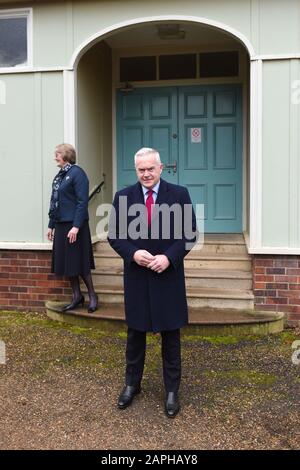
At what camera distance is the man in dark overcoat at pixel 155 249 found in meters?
3.49

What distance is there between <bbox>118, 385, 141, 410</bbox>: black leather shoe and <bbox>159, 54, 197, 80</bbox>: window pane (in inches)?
197

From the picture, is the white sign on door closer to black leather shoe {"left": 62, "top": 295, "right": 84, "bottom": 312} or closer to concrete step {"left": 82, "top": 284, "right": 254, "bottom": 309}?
concrete step {"left": 82, "top": 284, "right": 254, "bottom": 309}

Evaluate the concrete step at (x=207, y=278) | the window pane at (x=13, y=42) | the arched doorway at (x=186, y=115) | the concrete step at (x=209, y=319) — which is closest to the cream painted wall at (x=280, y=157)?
the concrete step at (x=207, y=278)

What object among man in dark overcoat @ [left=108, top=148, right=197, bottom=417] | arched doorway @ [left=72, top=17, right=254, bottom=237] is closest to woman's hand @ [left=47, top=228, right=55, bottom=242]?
arched doorway @ [left=72, top=17, right=254, bottom=237]

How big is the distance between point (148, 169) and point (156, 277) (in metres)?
0.73

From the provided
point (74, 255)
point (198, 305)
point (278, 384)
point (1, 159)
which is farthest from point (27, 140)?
point (278, 384)

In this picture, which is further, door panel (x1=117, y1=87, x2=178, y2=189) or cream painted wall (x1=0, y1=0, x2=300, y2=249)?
door panel (x1=117, y1=87, x2=178, y2=189)

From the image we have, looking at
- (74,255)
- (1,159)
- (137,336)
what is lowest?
(137,336)

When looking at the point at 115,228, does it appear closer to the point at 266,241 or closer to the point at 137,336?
the point at 137,336

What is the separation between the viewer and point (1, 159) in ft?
20.6

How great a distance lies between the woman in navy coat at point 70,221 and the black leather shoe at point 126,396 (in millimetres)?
1939

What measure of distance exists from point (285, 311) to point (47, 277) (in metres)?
2.76

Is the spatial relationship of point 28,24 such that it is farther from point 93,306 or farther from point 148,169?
point 148,169

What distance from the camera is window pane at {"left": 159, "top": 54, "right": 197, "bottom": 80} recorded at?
7.45 metres
